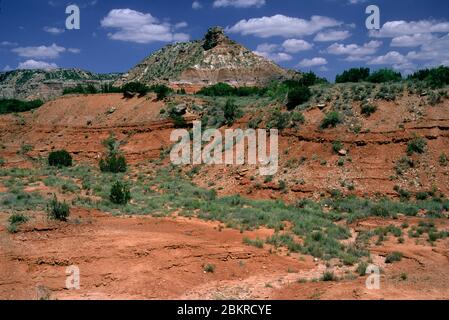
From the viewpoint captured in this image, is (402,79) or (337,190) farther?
(402,79)

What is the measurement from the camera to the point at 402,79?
3055 centimetres

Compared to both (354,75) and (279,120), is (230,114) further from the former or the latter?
(354,75)

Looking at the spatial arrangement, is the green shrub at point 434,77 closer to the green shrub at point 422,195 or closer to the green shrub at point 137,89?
the green shrub at point 422,195

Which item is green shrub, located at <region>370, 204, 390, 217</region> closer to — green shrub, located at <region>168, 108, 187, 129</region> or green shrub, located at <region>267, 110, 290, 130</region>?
green shrub, located at <region>267, 110, 290, 130</region>

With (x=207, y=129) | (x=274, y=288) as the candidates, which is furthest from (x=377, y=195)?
(x=207, y=129)

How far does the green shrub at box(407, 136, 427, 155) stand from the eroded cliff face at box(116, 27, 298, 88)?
59.4 meters

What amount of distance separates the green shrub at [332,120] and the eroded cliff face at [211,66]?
5536 cm

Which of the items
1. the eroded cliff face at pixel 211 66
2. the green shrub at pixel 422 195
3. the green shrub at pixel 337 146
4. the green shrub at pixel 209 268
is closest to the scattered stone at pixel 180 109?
the green shrub at pixel 337 146

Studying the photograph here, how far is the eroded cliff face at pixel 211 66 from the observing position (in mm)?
85250

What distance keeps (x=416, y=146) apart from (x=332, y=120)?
493 centimetres

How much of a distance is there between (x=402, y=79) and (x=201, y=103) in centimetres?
1550

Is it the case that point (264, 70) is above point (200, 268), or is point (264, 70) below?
above

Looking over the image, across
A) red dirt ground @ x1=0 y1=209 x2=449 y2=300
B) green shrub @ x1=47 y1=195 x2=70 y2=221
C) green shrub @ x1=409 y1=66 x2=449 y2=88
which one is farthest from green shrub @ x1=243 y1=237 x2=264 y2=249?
green shrub @ x1=409 y1=66 x2=449 y2=88
